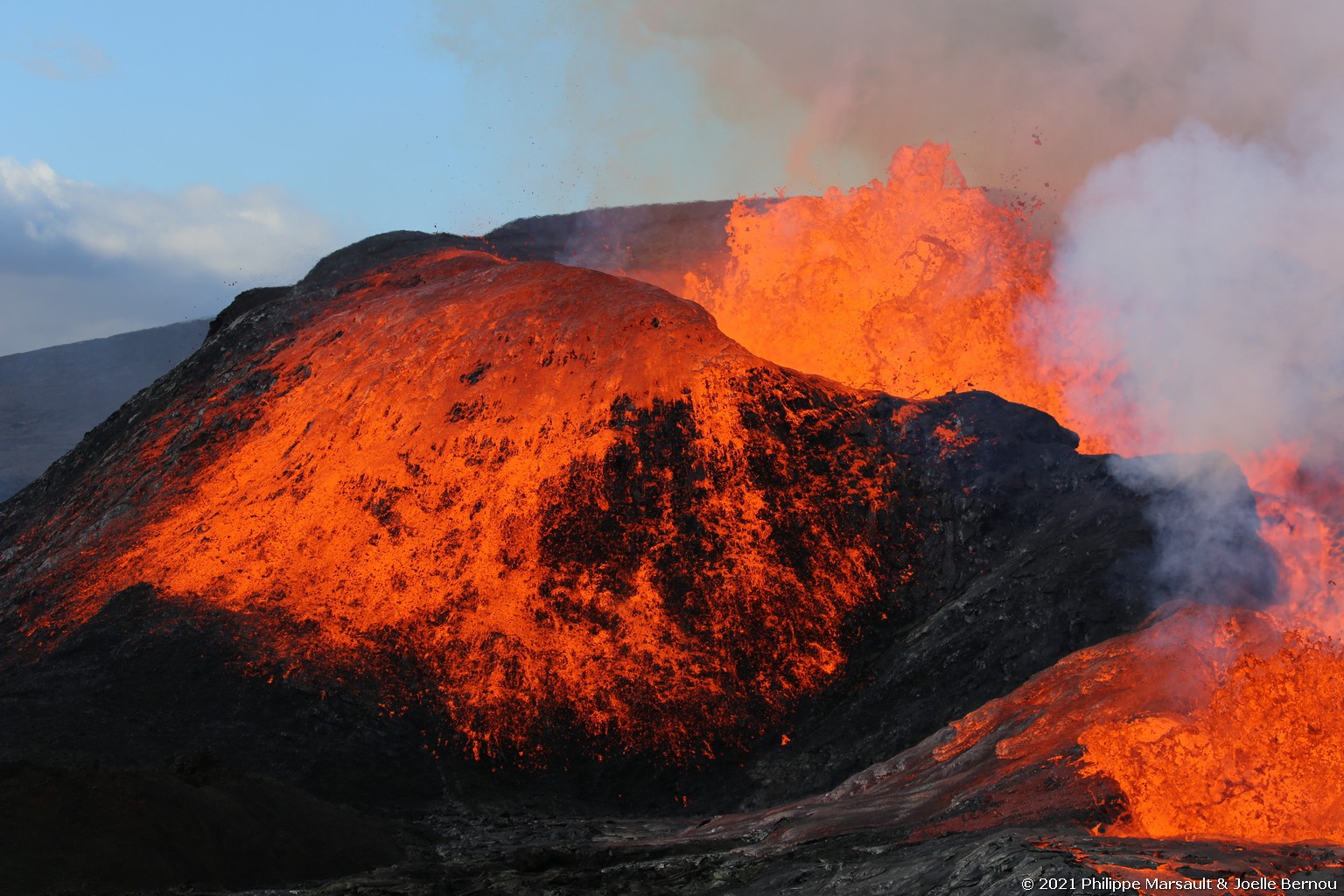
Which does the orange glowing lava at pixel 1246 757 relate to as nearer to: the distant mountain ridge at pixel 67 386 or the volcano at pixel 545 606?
the volcano at pixel 545 606

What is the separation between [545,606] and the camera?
819 inches

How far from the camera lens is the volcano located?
588 inches

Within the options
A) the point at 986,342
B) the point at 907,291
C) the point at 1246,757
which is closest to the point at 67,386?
the point at 907,291

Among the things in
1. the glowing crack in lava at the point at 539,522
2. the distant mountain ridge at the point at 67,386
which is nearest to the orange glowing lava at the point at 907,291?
the glowing crack in lava at the point at 539,522

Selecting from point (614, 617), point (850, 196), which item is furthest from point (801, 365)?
point (614, 617)

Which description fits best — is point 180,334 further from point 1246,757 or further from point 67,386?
point 1246,757

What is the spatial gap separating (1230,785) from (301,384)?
69.4 ft

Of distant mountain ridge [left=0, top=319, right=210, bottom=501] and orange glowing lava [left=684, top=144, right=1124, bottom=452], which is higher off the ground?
distant mountain ridge [left=0, top=319, right=210, bottom=501]

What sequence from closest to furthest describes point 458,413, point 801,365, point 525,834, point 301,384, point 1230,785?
point 1230,785, point 525,834, point 458,413, point 301,384, point 801,365

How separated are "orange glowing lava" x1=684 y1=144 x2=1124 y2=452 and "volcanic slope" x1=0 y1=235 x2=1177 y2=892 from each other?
2792 millimetres

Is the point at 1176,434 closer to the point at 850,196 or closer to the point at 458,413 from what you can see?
the point at 850,196

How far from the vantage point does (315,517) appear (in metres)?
22.7

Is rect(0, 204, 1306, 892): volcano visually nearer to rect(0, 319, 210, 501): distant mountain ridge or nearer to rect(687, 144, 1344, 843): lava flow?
rect(687, 144, 1344, 843): lava flow

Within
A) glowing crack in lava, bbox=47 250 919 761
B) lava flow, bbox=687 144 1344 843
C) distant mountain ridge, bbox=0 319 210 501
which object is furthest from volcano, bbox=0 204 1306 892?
distant mountain ridge, bbox=0 319 210 501
